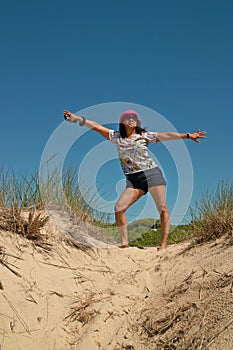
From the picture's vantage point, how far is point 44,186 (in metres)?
5.25

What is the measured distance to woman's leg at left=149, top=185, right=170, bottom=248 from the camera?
5.54 meters

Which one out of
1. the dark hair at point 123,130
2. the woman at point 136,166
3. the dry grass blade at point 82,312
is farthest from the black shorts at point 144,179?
the dry grass blade at point 82,312

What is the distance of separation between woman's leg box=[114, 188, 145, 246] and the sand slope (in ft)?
2.48

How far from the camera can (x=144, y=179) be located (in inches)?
215

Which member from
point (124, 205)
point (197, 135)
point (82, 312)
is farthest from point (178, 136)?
point (82, 312)

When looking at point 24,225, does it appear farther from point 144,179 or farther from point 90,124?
point 90,124

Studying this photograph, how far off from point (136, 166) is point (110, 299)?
2.24 m

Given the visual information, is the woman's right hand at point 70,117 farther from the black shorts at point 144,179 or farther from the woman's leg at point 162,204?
the woman's leg at point 162,204

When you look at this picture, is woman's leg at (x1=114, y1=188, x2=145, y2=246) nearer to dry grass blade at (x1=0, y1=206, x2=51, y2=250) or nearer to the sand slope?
the sand slope

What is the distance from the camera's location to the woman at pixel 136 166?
5492 mm

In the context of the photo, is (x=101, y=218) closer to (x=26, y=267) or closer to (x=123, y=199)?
(x=123, y=199)

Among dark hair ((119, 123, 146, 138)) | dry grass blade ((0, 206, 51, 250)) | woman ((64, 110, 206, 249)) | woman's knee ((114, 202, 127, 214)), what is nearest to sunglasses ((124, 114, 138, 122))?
woman ((64, 110, 206, 249))

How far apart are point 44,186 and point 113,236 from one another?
4.19ft

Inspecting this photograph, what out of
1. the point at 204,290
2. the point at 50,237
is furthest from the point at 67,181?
A: the point at 204,290
